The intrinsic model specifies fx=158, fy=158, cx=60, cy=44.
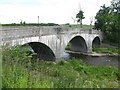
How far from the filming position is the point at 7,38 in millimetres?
10141

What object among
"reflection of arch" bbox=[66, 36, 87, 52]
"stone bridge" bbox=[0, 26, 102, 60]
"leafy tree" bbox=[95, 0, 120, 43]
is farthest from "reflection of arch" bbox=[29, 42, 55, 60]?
"leafy tree" bbox=[95, 0, 120, 43]

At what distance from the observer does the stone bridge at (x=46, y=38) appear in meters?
10.8

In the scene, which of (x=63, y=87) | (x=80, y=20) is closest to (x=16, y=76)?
(x=63, y=87)

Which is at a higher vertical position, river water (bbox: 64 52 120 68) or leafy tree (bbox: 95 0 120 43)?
leafy tree (bbox: 95 0 120 43)

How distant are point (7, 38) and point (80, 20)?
129ft

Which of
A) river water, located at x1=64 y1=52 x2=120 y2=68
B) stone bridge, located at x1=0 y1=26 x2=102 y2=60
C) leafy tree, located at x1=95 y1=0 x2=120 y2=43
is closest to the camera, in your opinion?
stone bridge, located at x1=0 y1=26 x2=102 y2=60

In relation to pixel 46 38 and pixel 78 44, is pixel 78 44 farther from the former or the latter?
pixel 46 38

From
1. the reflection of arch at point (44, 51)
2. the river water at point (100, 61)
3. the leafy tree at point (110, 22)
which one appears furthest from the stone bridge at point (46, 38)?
the leafy tree at point (110, 22)

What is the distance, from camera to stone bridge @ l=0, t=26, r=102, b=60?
1082 cm

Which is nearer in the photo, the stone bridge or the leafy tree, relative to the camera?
the stone bridge

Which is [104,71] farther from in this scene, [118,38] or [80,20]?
[80,20]

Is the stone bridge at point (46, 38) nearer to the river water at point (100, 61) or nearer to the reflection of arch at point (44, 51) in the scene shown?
the reflection of arch at point (44, 51)

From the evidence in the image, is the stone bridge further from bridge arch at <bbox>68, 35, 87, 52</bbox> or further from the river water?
the river water

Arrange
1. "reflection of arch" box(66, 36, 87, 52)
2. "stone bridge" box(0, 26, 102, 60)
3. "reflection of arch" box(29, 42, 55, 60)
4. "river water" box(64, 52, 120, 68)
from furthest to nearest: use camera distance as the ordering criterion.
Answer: "reflection of arch" box(66, 36, 87, 52), "river water" box(64, 52, 120, 68), "reflection of arch" box(29, 42, 55, 60), "stone bridge" box(0, 26, 102, 60)
